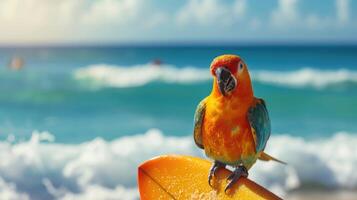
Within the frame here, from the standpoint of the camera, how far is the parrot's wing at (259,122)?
890mm

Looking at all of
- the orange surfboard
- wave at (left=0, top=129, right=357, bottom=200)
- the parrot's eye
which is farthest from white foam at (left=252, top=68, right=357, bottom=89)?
the parrot's eye

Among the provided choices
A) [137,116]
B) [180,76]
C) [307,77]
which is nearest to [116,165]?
[137,116]

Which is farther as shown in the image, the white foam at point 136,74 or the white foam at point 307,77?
the white foam at point 307,77

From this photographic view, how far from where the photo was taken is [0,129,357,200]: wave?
200cm

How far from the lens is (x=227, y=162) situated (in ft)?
3.06

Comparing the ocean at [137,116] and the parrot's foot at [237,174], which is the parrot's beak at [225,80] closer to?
the parrot's foot at [237,174]

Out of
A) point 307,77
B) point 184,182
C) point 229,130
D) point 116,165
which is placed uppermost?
point 229,130

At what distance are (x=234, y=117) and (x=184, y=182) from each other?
162 millimetres

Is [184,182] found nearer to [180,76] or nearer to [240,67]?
[240,67]

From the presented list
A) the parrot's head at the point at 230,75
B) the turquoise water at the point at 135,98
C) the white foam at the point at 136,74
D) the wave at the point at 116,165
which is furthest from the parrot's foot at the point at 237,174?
the white foam at the point at 136,74

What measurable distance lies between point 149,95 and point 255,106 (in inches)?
103

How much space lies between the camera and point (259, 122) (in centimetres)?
89

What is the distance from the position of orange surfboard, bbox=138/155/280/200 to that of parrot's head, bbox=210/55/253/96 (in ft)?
0.49

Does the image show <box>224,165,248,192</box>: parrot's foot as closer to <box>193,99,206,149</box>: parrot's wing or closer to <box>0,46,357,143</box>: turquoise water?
<box>193,99,206,149</box>: parrot's wing
